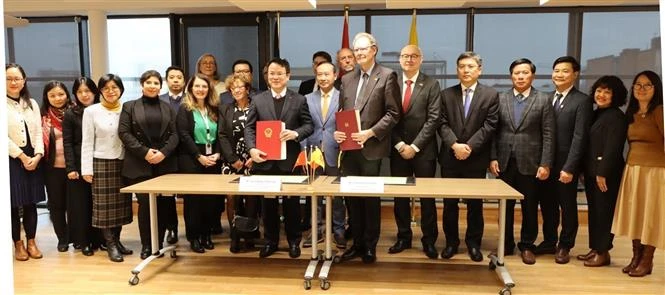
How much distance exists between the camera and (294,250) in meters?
3.68

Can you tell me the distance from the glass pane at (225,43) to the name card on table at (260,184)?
2.69 m

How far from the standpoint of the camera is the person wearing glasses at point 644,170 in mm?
3039

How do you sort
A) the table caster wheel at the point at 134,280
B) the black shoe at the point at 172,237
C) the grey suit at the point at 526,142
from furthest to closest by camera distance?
the black shoe at the point at 172,237, the grey suit at the point at 526,142, the table caster wheel at the point at 134,280

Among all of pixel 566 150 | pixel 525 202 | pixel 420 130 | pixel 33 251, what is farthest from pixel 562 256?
pixel 33 251

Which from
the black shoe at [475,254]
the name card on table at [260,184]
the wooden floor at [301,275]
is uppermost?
the name card on table at [260,184]

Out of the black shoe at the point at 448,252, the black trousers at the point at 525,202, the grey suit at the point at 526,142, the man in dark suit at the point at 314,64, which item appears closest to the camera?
the grey suit at the point at 526,142

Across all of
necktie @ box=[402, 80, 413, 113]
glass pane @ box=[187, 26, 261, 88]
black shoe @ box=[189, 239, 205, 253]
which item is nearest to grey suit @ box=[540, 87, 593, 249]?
necktie @ box=[402, 80, 413, 113]

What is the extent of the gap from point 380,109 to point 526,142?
3.37 ft

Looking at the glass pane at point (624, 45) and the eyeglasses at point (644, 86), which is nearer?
the eyeglasses at point (644, 86)

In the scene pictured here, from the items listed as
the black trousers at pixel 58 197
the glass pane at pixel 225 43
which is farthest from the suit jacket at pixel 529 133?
the black trousers at pixel 58 197

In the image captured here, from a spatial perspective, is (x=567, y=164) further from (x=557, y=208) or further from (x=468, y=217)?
(x=468, y=217)

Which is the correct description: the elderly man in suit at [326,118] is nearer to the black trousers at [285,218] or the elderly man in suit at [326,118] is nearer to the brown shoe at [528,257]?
the black trousers at [285,218]

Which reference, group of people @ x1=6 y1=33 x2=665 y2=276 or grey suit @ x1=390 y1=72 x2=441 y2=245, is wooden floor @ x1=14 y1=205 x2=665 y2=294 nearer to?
group of people @ x1=6 y1=33 x2=665 y2=276

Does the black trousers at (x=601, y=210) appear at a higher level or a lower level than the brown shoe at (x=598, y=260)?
higher
